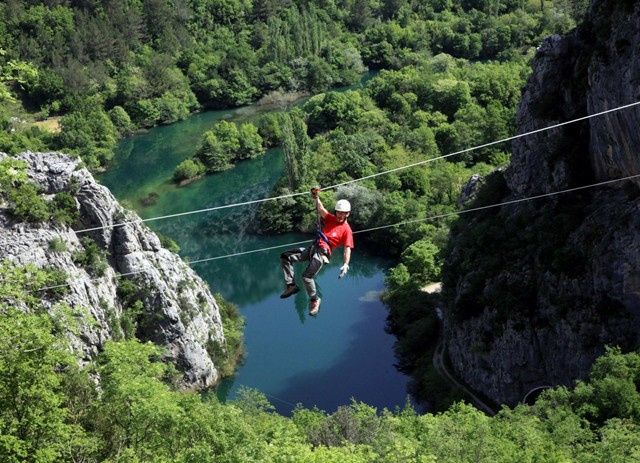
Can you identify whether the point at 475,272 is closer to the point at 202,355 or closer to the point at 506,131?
the point at 202,355

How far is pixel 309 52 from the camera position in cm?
8462

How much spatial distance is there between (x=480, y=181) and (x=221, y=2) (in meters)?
61.7

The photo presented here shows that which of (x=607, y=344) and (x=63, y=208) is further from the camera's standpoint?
A: (x=63, y=208)

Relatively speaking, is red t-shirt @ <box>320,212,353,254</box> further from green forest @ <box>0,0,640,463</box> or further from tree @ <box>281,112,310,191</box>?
tree @ <box>281,112,310,191</box>

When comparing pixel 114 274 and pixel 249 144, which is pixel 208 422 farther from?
pixel 249 144

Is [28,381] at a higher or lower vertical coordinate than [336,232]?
lower

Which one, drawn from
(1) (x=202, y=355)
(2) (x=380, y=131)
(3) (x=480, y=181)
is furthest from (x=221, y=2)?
(1) (x=202, y=355)

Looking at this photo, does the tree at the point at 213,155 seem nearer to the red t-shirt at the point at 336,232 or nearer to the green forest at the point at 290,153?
the green forest at the point at 290,153

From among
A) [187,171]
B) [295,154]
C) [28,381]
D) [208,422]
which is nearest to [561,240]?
[208,422]

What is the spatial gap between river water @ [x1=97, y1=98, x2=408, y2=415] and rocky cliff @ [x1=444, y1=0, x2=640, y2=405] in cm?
519

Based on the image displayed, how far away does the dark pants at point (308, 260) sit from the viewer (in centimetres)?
1354

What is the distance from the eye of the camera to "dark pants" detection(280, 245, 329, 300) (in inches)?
533

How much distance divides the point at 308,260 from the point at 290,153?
125ft

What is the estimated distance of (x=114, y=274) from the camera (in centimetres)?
3456
